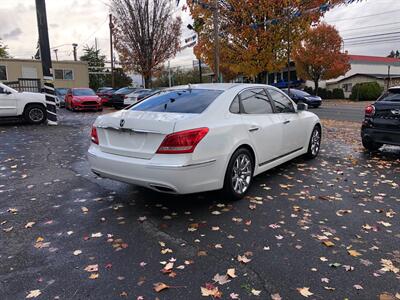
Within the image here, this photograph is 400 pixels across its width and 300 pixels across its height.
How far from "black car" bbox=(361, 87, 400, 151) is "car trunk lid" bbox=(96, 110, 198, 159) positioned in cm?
484

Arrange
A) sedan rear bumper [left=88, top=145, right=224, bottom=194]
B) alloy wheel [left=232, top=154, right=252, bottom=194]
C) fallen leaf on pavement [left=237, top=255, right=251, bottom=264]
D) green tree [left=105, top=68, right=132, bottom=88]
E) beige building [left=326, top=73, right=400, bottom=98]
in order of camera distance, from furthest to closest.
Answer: green tree [left=105, top=68, right=132, bottom=88]
beige building [left=326, top=73, right=400, bottom=98]
alloy wheel [left=232, top=154, right=252, bottom=194]
sedan rear bumper [left=88, top=145, right=224, bottom=194]
fallen leaf on pavement [left=237, top=255, right=251, bottom=264]

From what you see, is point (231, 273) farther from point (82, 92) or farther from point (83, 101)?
point (82, 92)

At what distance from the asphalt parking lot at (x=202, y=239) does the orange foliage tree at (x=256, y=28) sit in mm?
13834

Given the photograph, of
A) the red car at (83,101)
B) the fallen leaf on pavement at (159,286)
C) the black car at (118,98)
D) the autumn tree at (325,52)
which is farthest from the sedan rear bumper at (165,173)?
the autumn tree at (325,52)

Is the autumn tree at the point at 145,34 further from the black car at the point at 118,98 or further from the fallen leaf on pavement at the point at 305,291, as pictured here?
the fallen leaf on pavement at the point at 305,291

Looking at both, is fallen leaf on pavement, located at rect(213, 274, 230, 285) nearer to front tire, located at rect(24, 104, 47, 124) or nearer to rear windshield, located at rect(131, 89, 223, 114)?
rear windshield, located at rect(131, 89, 223, 114)

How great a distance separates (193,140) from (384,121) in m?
5.03

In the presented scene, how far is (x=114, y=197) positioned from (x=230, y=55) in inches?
663

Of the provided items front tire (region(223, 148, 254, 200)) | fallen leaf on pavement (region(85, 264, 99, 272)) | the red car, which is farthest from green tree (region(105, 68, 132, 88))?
fallen leaf on pavement (region(85, 264, 99, 272))

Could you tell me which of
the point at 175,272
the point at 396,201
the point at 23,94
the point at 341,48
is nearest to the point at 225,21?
the point at 23,94

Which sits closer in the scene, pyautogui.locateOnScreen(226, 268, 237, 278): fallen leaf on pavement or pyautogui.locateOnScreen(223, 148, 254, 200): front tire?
pyautogui.locateOnScreen(226, 268, 237, 278): fallen leaf on pavement

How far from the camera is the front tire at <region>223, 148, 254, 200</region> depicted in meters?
4.61

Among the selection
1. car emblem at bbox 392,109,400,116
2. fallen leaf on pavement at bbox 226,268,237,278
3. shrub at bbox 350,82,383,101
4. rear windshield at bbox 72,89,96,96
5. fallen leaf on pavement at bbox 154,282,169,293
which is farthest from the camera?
shrub at bbox 350,82,383,101

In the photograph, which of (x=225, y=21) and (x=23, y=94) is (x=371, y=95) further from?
(x=23, y=94)
